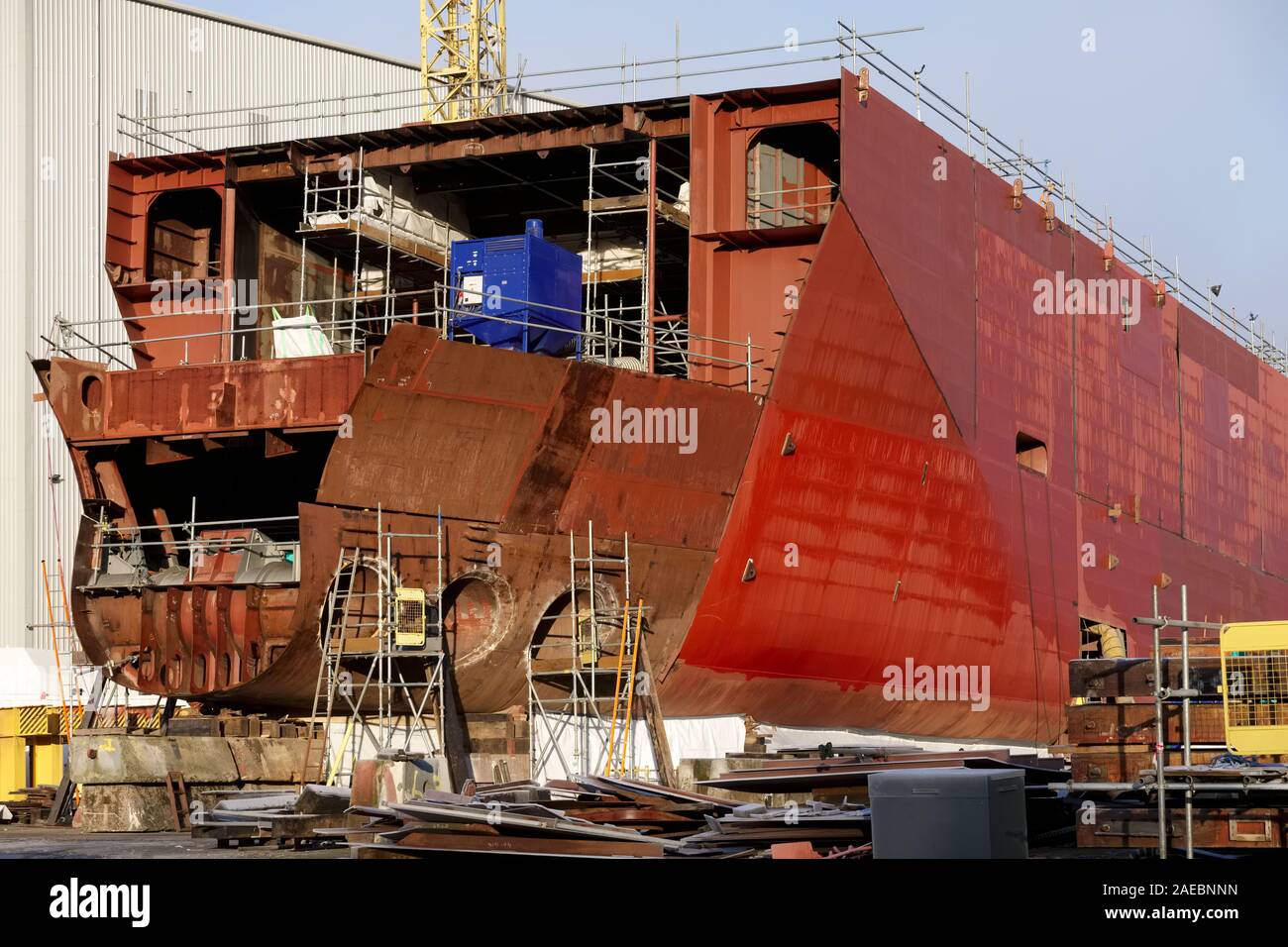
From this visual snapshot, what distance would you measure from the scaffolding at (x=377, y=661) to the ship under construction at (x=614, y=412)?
0.45ft

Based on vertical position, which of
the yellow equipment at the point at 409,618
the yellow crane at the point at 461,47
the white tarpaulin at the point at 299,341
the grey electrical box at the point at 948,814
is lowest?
the grey electrical box at the point at 948,814

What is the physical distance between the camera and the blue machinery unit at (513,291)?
71.9 feet

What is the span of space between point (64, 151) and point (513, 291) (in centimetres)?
1653

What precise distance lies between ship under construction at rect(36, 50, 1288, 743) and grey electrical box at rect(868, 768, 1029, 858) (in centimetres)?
988

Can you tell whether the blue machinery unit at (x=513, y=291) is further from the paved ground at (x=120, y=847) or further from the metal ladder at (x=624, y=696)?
the paved ground at (x=120, y=847)

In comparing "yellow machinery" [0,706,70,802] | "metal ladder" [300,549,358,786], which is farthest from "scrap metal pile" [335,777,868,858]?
"yellow machinery" [0,706,70,802]

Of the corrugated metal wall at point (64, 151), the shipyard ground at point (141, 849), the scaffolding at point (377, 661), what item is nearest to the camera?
the shipyard ground at point (141, 849)

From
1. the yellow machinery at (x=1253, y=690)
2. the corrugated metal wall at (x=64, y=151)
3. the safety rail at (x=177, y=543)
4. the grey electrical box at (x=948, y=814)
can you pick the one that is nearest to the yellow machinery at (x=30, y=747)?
the safety rail at (x=177, y=543)

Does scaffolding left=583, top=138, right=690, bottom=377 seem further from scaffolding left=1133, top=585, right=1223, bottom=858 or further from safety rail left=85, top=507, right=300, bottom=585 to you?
scaffolding left=1133, top=585, right=1223, bottom=858

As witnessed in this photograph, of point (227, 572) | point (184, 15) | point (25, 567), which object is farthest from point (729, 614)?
point (184, 15)

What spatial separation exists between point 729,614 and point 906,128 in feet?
27.4

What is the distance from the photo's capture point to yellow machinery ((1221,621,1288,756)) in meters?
12.2
